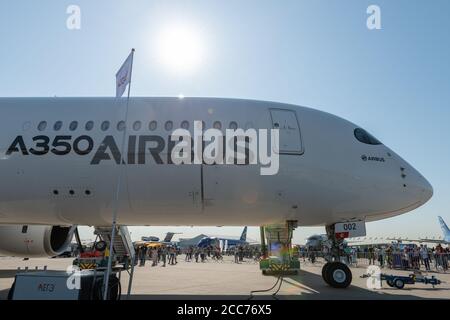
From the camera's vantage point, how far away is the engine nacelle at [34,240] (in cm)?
1353

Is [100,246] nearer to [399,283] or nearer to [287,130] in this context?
[287,130]

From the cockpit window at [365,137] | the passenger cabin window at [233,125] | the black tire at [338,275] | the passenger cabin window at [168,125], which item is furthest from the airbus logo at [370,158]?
the passenger cabin window at [168,125]

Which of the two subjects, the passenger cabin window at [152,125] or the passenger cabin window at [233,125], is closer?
the passenger cabin window at [152,125]

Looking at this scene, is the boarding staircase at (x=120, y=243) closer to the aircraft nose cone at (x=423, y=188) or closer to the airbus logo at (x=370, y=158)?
the airbus logo at (x=370, y=158)

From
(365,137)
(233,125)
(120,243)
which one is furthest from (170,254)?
(365,137)

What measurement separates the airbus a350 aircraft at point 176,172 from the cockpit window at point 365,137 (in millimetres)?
138

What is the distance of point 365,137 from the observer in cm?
1109

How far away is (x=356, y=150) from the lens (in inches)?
416

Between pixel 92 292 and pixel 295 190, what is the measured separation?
5.51m

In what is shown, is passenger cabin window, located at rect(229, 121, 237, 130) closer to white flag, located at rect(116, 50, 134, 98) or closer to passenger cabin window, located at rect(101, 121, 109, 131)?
white flag, located at rect(116, 50, 134, 98)

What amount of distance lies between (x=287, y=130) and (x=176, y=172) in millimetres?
3292

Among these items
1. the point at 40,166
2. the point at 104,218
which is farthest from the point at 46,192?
the point at 104,218

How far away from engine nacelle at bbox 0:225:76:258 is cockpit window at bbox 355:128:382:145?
10.2 m
